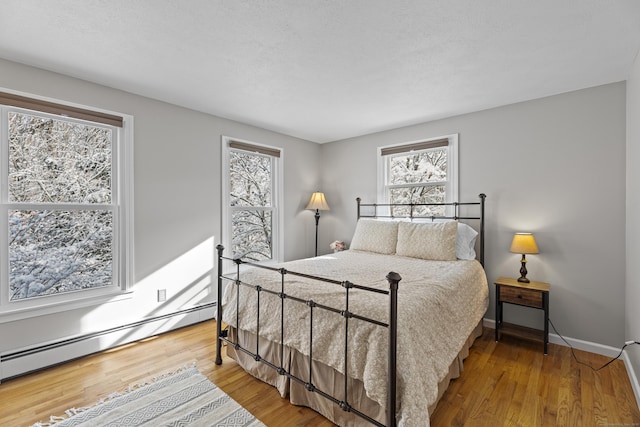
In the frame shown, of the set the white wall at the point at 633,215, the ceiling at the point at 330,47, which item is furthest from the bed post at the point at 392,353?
the white wall at the point at 633,215

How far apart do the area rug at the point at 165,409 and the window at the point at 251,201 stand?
5.61 feet

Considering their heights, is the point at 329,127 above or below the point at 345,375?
above

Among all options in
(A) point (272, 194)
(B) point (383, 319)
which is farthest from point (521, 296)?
(A) point (272, 194)

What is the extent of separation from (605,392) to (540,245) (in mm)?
1280

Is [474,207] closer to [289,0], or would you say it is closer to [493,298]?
[493,298]

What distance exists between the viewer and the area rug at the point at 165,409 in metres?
1.78

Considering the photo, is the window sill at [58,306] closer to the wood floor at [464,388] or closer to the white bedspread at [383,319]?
the wood floor at [464,388]

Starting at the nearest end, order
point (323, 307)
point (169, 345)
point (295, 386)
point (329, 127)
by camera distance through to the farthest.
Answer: point (323, 307) < point (295, 386) < point (169, 345) < point (329, 127)

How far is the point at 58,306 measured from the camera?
242 centimetres

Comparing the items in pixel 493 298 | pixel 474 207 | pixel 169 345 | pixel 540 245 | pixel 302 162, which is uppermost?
pixel 302 162

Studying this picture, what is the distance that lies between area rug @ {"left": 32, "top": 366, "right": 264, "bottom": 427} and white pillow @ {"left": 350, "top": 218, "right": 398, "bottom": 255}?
82.1 inches

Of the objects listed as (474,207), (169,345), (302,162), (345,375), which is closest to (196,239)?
(169,345)

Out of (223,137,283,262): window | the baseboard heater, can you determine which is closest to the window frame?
(223,137,283,262): window

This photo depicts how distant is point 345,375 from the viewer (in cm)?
161
